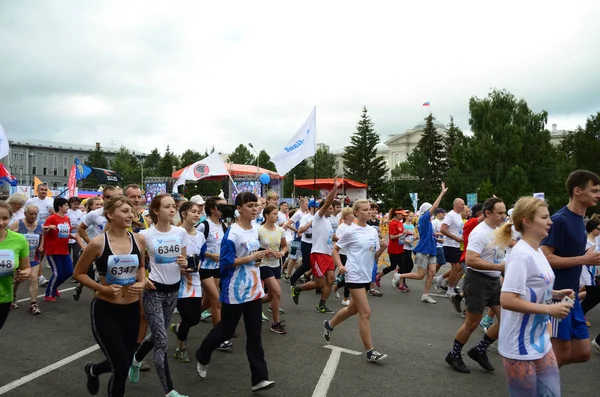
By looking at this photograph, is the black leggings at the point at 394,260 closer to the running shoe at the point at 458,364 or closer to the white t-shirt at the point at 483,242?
the white t-shirt at the point at 483,242

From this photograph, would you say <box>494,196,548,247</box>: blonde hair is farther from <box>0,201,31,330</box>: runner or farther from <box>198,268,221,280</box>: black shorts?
<box>0,201,31,330</box>: runner

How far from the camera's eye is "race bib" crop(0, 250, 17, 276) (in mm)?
3855

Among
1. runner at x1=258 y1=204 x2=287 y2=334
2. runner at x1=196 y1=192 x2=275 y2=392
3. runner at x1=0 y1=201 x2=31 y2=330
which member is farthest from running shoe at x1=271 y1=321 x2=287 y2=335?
runner at x1=0 y1=201 x2=31 y2=330

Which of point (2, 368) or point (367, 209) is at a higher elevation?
point (367, 209)

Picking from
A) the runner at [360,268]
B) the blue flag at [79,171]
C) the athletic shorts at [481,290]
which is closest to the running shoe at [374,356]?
the runner at [360,268]

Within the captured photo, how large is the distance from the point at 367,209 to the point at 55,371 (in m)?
3.97

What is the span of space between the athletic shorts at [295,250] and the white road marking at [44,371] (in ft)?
19.7

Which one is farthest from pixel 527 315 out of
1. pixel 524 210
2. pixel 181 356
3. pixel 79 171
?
pixel 79 171

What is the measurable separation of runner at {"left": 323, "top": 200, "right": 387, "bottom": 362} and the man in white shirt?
34.9 inches

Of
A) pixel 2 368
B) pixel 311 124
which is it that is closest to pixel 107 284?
pixel 2 368

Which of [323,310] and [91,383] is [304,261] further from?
[91,383]

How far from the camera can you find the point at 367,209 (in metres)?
5.51

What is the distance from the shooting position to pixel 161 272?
4148 mm

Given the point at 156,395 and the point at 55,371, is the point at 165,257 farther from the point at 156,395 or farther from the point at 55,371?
the point at 55,371
